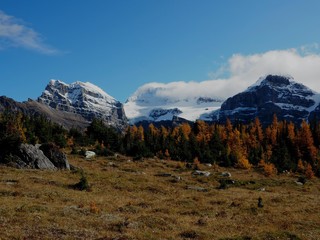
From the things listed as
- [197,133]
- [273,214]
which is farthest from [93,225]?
[197,133]

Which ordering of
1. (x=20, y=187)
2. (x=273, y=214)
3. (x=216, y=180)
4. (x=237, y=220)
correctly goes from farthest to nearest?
(x=216, y=180)
(x=20, y=187)
(x=273, y=214)
(x=237, y=220)

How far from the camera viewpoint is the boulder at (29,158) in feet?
170

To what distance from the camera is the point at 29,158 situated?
2056 inches

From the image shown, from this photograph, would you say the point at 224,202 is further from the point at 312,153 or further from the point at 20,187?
the point at 312,153

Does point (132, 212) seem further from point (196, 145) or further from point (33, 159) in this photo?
point (196, 145)

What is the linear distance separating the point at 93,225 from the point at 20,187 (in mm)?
16186

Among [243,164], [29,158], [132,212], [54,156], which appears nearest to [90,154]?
[54,156]

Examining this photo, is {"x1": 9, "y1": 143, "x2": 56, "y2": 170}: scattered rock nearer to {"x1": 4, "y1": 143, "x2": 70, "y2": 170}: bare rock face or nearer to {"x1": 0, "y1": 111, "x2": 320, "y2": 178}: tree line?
{"x1": 4, "y1": 143, "x2": 70, "y2": 170}: bare rock face

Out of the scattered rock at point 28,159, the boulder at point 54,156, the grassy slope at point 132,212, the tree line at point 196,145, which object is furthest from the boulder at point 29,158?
the tree line at point 196,145

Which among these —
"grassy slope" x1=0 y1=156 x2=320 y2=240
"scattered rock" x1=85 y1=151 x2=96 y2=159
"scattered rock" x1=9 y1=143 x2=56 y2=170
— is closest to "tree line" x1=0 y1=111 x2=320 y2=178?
"scattered rock" x1=85 y1=151 x2=96 y2=159

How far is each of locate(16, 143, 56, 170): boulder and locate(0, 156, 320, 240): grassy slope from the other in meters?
3.07

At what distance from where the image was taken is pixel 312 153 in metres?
120

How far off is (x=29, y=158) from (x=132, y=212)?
26271 millimetres

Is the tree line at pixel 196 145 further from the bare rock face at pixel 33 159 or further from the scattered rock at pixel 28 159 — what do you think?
the scattered rock at pixel 28 159
